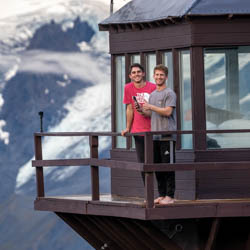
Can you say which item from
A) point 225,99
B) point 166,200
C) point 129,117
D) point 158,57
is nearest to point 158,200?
point 166,200

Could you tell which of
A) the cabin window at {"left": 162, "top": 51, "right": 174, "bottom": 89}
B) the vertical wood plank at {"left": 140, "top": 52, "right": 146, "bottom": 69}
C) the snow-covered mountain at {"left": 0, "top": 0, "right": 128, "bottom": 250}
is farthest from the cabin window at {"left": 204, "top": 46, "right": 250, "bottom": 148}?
the snow-covered mountain at {"left": 0, "top": 0, "right": 128, "bottom": 250}

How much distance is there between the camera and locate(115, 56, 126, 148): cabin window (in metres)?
19.8

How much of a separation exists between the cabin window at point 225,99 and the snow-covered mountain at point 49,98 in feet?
111

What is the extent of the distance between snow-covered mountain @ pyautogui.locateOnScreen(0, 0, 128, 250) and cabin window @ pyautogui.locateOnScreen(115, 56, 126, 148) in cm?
3256

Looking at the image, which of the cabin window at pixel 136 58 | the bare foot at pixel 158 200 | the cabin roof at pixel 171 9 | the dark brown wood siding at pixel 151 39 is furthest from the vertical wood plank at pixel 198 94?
the bare foot at pixel 158 200

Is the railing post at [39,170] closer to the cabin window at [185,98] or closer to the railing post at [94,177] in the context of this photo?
the railing post at [94,177]

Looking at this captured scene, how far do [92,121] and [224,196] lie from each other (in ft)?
117

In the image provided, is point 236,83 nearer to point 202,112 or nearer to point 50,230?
point 202,112

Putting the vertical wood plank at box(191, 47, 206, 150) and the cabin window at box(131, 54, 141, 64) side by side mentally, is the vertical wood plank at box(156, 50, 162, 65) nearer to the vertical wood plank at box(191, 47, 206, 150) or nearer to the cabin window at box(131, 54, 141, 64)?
the cabin window at box(131, 54, 141, 64)

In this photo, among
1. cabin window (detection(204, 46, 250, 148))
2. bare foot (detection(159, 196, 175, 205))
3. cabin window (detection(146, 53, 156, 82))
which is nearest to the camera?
bare foot (detection(159, 196, 175, 205))

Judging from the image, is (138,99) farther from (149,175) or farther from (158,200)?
(158,200)

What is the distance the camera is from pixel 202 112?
18578 mm

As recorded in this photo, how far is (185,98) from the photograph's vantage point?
1877 cm

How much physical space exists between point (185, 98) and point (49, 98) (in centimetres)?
3644
